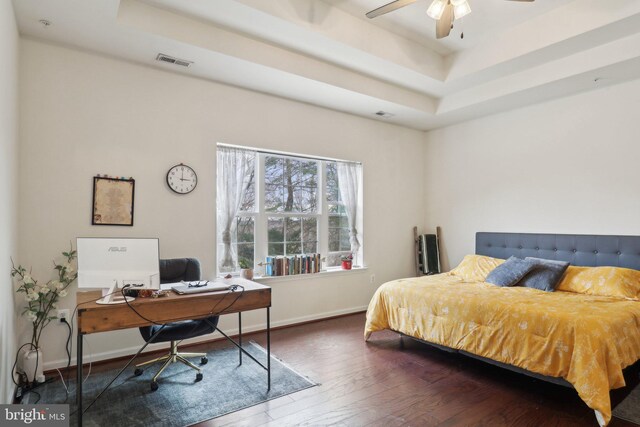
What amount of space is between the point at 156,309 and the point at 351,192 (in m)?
3.13

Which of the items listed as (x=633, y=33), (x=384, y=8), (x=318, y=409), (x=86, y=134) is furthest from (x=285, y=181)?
(x=633, y=33)

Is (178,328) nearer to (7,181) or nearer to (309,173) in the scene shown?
(7,181)

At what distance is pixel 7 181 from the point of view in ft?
7.76

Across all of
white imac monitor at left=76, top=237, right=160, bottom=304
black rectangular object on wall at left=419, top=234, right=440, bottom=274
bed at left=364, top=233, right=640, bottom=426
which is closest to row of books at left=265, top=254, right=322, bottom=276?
bed at left=364, top=233, right=640, bottom=426

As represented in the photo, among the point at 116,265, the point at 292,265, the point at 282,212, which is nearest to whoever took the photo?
the point at 116,265

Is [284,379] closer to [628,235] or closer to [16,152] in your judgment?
[16,152]

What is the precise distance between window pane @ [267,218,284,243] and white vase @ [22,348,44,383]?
7.70ft

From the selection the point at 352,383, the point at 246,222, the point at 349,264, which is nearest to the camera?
the point at 352,383

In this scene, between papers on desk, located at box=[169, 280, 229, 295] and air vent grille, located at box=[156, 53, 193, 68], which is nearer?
papers on desk, located at box=[169, 280, 229, 295]

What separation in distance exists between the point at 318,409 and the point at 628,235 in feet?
11.6

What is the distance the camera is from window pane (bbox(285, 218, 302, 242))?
4.46m

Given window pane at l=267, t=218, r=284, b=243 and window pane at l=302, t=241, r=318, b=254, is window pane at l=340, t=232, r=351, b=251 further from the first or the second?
window pane at l=267, t=218, r=284, b=243

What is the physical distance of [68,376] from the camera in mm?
2902

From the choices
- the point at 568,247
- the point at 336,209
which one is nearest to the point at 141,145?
the point at 336,209
